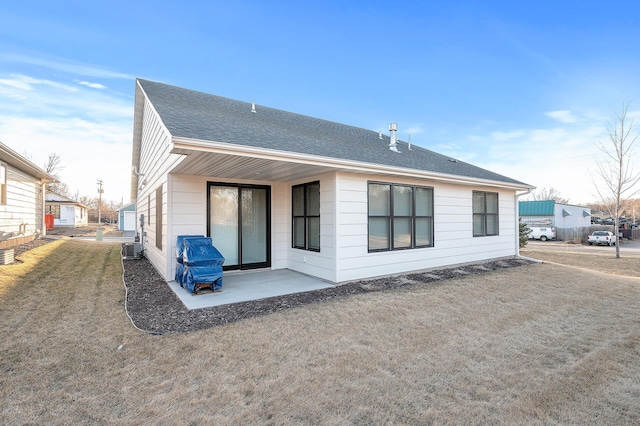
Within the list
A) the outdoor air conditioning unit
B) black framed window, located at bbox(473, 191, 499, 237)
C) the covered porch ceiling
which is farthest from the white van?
the outdoor air conditioning unit

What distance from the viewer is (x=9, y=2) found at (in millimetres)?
7172

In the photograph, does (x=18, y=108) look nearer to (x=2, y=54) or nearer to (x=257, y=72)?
(x=2, y=54)

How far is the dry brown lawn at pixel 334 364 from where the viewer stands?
7.31 ft

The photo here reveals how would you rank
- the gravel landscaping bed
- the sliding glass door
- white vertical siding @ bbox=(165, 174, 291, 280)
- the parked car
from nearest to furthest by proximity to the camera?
A: the gravel landscaping bed
white vertical siding @ bbox=(165, 174, 291, 280)
the sliding glass door
the parked car

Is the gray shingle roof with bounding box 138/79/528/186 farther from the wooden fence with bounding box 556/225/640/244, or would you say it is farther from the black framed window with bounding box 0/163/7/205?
the wooden fence with bounding box 556/225/640/244

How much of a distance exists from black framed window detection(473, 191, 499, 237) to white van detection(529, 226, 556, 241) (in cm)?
2055

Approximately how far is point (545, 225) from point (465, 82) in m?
20.8

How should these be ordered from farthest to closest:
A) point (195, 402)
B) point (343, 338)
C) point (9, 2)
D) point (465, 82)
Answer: point (465, 82), point (9, 2), point (343, 338), point (195, 402)

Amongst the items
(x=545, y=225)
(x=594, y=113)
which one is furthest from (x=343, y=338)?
(x=545, y=225)

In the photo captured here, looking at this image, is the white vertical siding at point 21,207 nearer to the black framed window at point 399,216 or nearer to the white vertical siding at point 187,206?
the white vertical siding at point 187,206

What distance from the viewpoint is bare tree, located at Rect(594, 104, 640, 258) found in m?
13.4

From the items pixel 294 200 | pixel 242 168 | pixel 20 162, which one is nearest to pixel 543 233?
pixel 294 200

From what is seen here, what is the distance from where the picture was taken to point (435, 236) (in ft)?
26.6

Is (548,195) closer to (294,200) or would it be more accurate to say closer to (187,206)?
(294,200)
